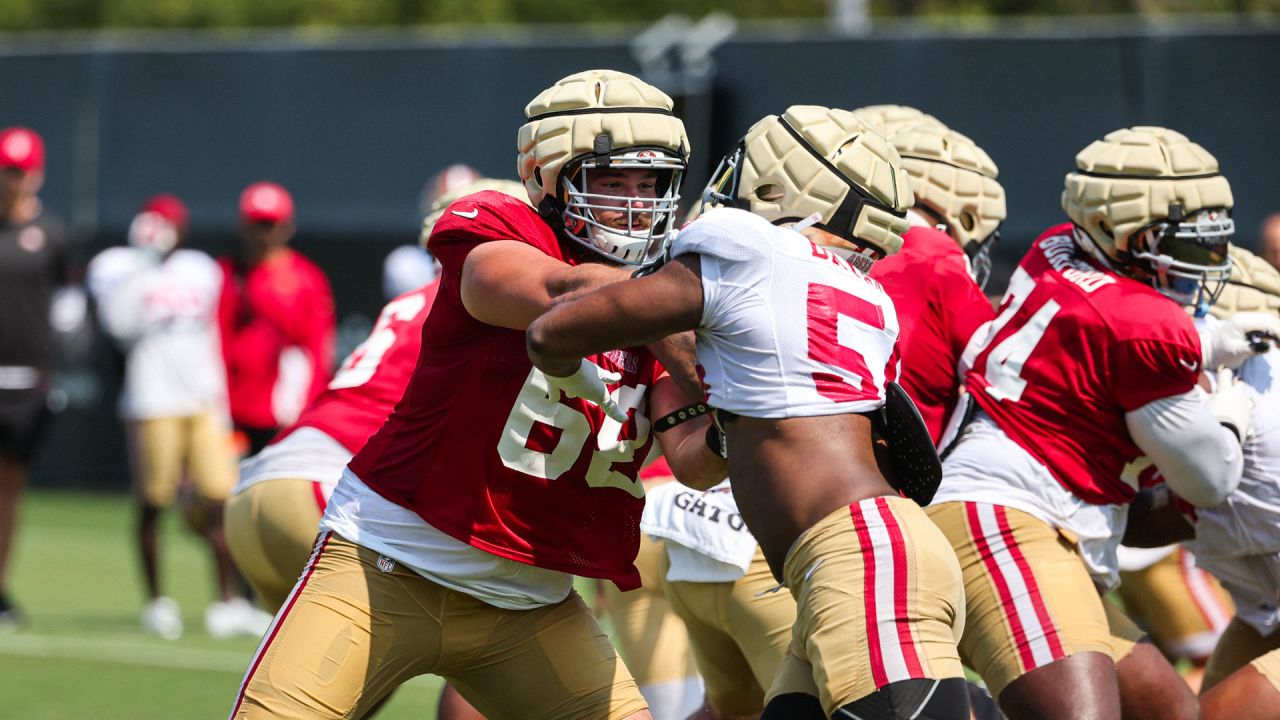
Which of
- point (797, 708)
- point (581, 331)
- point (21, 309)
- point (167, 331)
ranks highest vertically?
point (581, 331)

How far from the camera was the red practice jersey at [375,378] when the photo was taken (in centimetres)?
539

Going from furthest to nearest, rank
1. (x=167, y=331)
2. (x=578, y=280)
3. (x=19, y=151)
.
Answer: (x=167, y=331), (x=19, y=151), (x=578, y=280)

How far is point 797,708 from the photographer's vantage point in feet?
12.8

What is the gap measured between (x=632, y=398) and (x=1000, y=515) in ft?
3.83

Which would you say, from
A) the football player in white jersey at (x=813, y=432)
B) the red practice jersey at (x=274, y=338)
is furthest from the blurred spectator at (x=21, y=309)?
the football player in white jersey at (x=813, y=432)

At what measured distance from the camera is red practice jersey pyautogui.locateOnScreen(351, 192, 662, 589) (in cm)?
405

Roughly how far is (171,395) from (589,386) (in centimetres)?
702

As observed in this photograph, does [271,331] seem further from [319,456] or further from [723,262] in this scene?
[723,262]

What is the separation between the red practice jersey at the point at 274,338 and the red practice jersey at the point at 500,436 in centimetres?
671

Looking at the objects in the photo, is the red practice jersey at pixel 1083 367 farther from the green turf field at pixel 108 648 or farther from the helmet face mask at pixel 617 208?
the green turf field at pixel 108 648

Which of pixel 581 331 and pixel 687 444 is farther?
pixel 687 444

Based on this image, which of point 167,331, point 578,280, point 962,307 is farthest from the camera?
point 167,331

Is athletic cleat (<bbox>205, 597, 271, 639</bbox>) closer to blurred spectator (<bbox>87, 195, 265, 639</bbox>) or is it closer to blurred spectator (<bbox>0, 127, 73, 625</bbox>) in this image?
Answer: blurred spectator (<bbox>87, 195, 265, 639</bbox>)

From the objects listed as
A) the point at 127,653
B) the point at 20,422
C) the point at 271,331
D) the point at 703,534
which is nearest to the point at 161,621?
the point at 127,653
